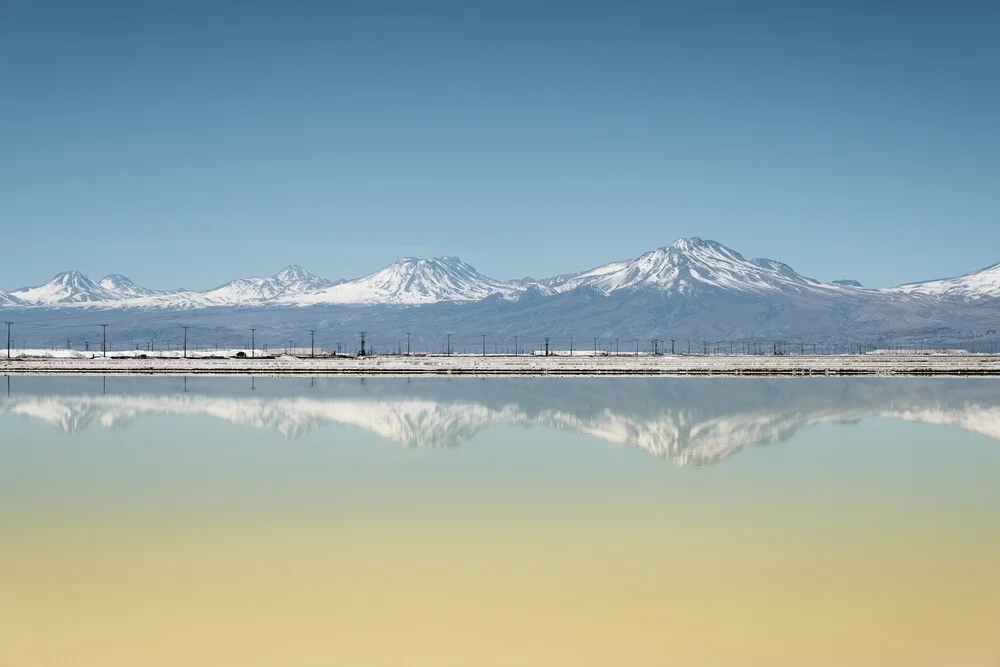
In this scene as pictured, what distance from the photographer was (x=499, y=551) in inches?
529

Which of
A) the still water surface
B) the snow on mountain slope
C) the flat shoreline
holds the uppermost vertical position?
the flat shoreline

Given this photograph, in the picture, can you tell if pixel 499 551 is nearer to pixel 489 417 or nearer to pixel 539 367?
pixel 489 417

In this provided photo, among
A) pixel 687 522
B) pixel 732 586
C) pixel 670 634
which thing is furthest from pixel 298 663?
pixel 687 522

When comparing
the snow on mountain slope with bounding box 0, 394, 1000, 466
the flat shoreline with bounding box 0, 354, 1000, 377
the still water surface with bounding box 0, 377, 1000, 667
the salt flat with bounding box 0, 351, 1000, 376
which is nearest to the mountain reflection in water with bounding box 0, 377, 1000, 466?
the snow on mountain slope with bounding box 0, 394, 1000, 466

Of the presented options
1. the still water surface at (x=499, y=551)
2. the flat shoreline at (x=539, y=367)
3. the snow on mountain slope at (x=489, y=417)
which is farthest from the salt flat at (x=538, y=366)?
the still water surface at (x=499, y=551)

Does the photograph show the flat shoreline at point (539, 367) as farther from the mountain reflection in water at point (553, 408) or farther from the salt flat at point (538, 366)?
the mountain reflection in water at point (553, 408)

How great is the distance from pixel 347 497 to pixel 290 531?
3.39 meters

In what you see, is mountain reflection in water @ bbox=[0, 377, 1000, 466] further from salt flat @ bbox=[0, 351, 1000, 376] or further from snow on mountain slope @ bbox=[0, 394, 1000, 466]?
salt flat @ bbox=[0, 351, 1000, 376]

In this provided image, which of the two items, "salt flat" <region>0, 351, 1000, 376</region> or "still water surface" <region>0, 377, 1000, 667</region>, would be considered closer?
"still water surface" <region>0, 377, 1000, 667</region>

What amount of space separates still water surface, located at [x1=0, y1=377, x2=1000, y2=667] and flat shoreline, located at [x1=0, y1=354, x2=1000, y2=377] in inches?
2670

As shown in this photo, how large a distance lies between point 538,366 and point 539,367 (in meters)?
0.70

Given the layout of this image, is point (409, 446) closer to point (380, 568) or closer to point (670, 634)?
point (380, 568)

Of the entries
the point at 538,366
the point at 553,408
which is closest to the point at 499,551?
the point at 553,408

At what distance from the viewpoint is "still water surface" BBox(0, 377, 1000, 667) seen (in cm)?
971
